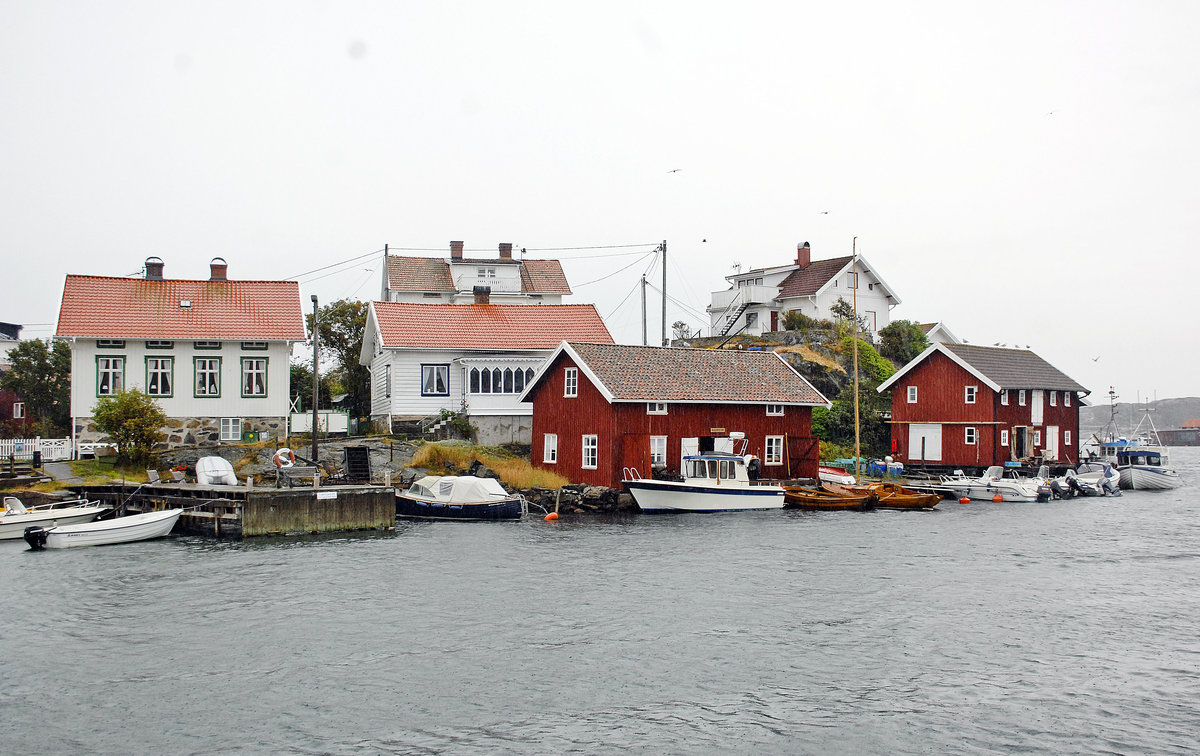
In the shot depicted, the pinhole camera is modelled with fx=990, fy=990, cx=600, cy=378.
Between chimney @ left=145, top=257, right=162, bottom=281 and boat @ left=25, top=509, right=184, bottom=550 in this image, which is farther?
chimney @ left=145, top=257, right=162, bottom=281

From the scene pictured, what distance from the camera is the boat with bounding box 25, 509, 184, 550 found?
2869cm

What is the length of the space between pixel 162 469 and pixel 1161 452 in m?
60.3

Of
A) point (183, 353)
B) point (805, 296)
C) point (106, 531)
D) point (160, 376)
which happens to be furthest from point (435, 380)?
point (805, 296)

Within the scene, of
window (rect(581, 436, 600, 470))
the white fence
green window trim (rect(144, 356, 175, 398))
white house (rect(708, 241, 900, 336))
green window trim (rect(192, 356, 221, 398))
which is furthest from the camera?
white house (rect(708, 241, 900, 336))

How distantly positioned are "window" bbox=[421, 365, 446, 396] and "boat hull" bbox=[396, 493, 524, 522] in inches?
Answer: 442

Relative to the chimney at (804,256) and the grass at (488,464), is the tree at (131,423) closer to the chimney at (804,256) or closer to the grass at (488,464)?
the grass at (488,464)

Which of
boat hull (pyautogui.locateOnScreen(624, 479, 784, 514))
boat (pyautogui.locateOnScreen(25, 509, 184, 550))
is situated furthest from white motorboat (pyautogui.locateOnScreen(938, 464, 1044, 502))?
boat (pyautogui.locateOnScreen(25, 509, 184, 550))

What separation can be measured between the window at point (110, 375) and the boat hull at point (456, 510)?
577 inches

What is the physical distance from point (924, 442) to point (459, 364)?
26175 mm

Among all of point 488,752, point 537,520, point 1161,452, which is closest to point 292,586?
point 488,752

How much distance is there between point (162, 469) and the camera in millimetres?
38406

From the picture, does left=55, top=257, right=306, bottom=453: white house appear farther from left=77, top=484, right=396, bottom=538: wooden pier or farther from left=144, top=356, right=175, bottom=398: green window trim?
left=77, top=484, right=396, bottom=538: wooden pier

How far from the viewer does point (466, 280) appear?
68.9 metres

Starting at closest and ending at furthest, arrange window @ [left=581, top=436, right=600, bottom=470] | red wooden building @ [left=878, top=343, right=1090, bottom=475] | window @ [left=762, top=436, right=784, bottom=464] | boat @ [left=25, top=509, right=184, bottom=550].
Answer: boat @ [left=25, top=509, right=184, bottom=550], window @ [left=581, top=436, right=600, bottom=470], window @ [left=762, top=436, right=784, bottom=464], red wooden building @ [left=878, top=343, right=1090, bottom=475]
